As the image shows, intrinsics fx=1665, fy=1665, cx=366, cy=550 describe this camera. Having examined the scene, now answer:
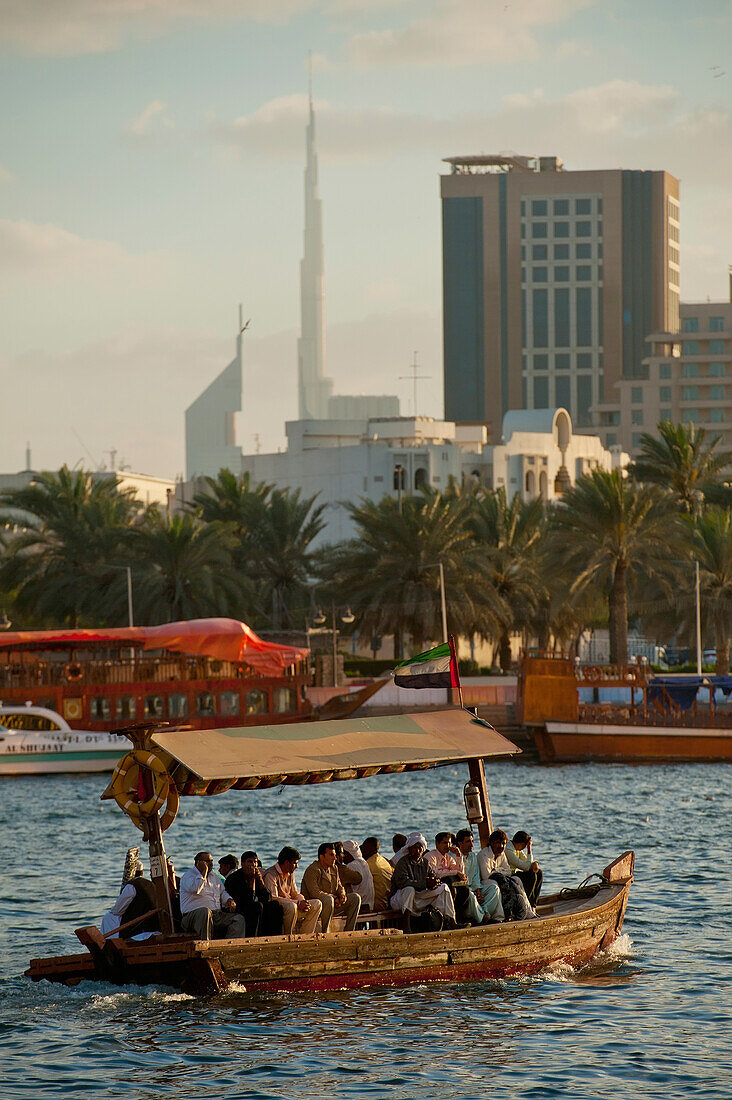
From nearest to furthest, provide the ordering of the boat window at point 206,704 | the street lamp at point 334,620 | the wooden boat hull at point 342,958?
the wooden boat hull at point 342,958
the boat window at point 206,704
the street lamp at point 334,620

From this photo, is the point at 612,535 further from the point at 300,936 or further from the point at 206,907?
the point at 206,907

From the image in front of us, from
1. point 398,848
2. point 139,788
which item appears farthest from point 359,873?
point 139,788

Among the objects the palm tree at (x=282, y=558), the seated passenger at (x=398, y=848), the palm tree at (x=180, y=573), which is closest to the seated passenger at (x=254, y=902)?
the seated passenger at (x=398, y=848)

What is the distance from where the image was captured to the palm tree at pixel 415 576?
64812mm

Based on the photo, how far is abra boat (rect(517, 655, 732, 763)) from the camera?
54375mm

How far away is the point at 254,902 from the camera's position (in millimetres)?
19375

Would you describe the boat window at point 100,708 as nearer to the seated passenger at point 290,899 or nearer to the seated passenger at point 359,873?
the seated passenger at point 359,873

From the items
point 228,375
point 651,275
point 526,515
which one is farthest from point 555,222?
point 526,515

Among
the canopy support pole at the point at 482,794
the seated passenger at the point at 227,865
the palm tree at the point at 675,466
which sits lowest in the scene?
the seated passenger at the point at 227,865

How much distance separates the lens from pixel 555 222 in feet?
575

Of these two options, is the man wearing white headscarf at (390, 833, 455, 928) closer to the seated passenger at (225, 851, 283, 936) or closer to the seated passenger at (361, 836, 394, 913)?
the seated passenger at (361, 836, 394, 913)

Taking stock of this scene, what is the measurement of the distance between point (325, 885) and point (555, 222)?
161111 mm

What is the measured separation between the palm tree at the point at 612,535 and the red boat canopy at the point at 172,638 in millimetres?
12716

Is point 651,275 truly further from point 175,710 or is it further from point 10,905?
point 10,905
